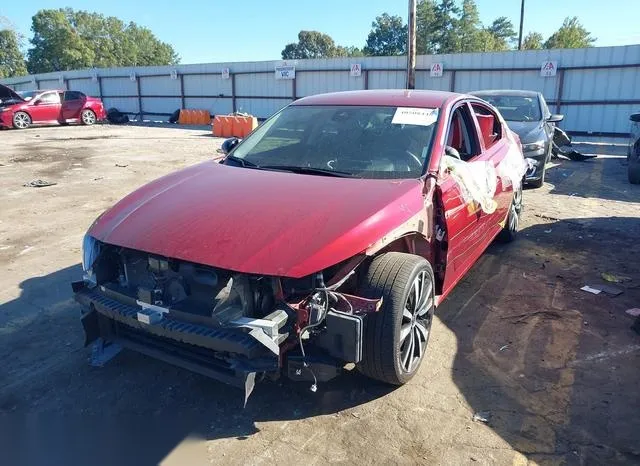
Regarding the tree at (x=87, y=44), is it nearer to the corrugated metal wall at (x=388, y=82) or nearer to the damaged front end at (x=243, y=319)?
the corrugated metal wall at (x=388, y=82)

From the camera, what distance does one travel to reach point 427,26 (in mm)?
65875

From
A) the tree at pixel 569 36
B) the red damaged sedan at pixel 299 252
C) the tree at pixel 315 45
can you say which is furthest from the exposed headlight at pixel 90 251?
the tree at pixel 315 45

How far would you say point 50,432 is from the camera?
2.79m

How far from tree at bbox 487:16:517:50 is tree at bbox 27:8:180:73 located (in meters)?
57.7

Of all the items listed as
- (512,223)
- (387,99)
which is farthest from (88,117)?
(387,99)

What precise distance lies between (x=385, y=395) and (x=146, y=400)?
4.66 feet

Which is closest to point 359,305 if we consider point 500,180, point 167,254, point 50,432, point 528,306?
point 167,254

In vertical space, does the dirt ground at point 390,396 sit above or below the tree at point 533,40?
below

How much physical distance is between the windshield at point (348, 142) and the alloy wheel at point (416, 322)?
30.6 inches

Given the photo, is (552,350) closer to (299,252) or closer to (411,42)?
(299,252)

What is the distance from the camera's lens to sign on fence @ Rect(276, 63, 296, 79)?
2377 cm

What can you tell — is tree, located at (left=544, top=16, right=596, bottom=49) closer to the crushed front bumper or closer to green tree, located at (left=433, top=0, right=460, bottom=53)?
green tree, located at (left=433, top=0, right=460, bottom=53)

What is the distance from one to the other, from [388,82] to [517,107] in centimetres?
1190

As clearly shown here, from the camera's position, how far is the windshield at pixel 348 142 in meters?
3.60
